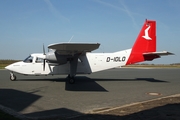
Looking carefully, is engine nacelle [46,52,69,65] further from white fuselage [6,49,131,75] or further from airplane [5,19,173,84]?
white fuselage [6,49,131,75]

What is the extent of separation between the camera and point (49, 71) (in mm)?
16219

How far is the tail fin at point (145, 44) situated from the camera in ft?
55.9

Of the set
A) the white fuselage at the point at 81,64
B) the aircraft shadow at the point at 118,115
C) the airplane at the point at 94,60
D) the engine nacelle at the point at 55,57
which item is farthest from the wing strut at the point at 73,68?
the aircraft shadow at the point at 118,115

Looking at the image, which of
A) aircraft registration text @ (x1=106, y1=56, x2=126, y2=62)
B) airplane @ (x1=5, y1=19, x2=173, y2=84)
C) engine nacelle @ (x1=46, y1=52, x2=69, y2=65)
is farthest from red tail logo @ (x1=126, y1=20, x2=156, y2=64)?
engine nacelle @ (x1=46, y1=52, x2=69, y2=65)

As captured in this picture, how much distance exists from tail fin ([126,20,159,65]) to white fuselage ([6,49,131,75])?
566mm

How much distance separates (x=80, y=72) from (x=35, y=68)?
4.04 m

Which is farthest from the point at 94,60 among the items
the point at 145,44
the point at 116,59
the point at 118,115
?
the point at 118,115

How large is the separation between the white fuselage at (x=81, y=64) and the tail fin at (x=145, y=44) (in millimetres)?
566

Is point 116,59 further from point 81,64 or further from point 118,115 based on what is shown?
point 118,115

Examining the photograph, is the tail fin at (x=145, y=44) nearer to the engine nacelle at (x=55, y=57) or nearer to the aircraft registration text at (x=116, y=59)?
the aircraft registration text at (x=116, y=59)

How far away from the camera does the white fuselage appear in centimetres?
1612

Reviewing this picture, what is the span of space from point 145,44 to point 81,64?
6.37 m

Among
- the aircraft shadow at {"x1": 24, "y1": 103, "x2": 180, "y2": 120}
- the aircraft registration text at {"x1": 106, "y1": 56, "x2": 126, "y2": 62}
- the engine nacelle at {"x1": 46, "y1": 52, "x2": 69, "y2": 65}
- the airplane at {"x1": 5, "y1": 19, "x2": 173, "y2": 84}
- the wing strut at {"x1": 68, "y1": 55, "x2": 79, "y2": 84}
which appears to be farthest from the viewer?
the aircraft registration text at {"x1": 106, "y1": 56, "x2": 126, "y2": 62}

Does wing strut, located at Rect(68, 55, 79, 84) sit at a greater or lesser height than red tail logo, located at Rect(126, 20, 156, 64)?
lesser
